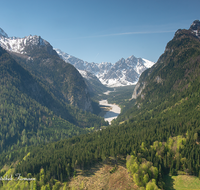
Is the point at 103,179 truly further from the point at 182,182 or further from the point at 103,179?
the point at 182,182

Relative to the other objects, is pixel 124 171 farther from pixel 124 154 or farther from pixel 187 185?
pixel 187 185

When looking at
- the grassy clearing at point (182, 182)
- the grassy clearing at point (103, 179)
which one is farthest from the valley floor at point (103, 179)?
the grassy clearing at point (182, 182)

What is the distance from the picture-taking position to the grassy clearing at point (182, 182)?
2296 inches

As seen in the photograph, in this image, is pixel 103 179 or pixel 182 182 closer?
pixel 182 182

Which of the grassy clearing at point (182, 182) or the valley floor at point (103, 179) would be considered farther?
the valley floor at point (103, 179)

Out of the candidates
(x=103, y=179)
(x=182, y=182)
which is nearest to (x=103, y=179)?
(x=103, y=179)

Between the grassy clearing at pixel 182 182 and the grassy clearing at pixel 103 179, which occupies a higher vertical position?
the grassy clearing at pixel 182 182

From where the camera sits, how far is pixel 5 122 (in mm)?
184250

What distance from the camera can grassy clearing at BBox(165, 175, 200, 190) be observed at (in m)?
58.3

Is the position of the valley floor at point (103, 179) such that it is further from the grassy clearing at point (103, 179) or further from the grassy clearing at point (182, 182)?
the grassy clearing at point (182, 182)

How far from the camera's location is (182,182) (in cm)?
6075

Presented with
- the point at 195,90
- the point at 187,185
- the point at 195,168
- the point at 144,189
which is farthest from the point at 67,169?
the point at 195,90

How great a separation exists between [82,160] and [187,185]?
4741cm

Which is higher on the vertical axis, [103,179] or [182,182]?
[182,182]
